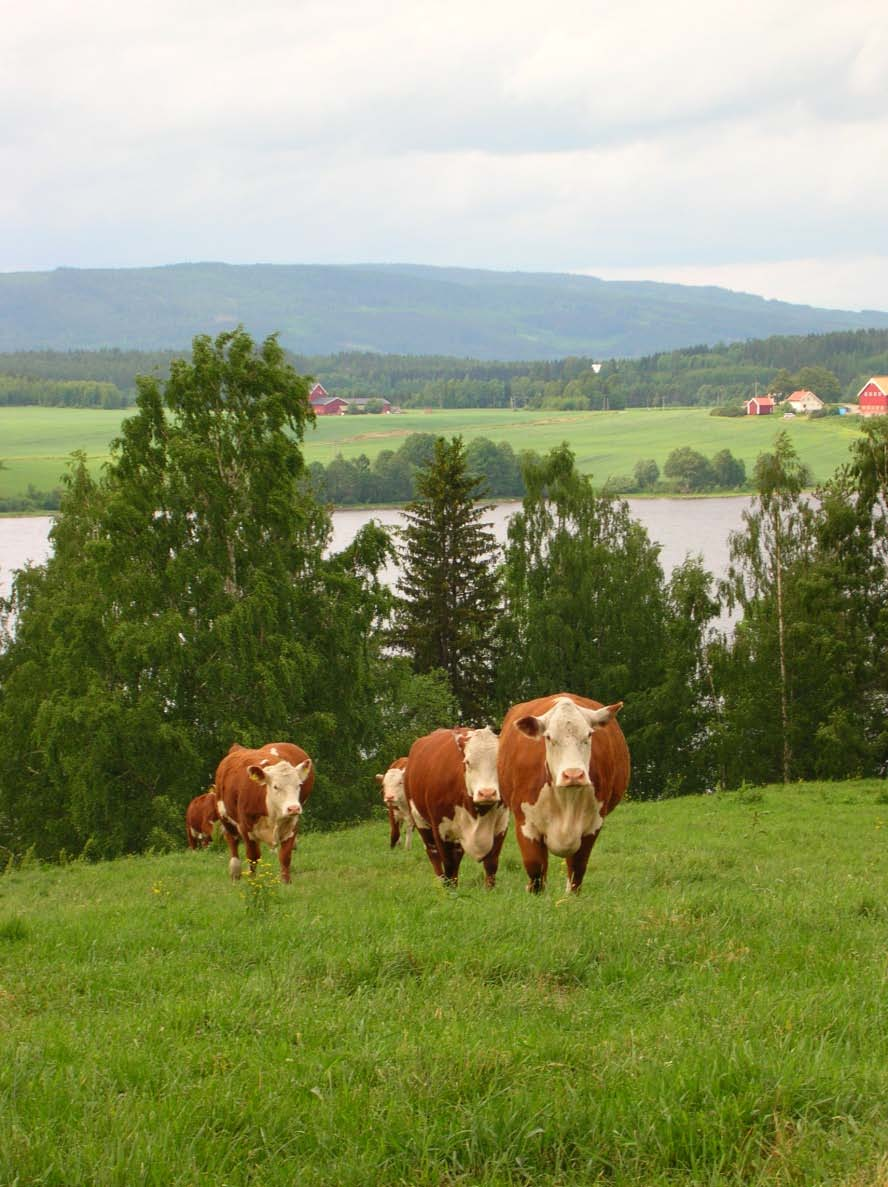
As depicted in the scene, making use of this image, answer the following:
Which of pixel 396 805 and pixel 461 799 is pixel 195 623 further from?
pixel 461 799

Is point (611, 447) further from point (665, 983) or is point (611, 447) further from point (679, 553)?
point (665, 983)

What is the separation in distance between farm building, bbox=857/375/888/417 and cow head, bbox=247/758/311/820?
107 meters

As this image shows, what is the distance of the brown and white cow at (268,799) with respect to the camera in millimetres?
14578

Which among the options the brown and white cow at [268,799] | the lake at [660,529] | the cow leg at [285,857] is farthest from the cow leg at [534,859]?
the lake at [660,529]

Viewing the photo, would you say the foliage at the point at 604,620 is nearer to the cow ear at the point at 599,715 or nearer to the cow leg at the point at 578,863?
→ the cow leg at the point at 578,863

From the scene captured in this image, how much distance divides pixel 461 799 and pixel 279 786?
10.4ft

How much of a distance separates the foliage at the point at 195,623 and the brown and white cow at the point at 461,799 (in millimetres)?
14951

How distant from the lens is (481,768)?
466 inches

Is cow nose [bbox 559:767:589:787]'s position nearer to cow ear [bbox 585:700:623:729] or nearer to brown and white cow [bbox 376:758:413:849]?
cow ear [bbox 585:700:623:729]

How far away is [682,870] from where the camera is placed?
1277cm

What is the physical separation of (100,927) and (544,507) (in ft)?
116

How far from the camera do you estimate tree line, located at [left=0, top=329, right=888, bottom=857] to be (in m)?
28.3

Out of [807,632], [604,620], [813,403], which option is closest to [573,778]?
[807,632]

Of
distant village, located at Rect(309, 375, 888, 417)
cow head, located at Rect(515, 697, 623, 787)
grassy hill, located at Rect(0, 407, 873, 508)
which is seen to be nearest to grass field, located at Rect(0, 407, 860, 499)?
grassy hill, located at Rect(0, 407, 873, 508)
